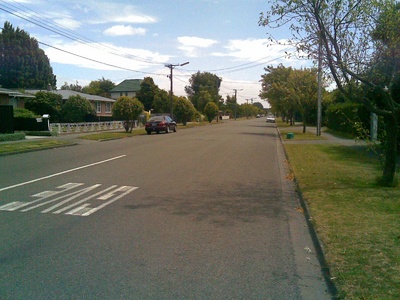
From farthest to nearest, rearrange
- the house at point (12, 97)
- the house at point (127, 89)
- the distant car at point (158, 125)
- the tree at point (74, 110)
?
1. the house at point (127, 89)
2. the tree at point (74, 110)
3. the distant car at point (158, 125)
4. the house at point (12, 97)

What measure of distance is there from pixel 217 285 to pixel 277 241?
2.02 meters

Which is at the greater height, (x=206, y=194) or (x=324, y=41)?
(x=324, y=41)

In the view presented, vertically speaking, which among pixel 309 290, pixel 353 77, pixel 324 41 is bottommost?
pixel 309 290

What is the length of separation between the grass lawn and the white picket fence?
24125mm

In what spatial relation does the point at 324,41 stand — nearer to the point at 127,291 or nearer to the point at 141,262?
the point at 141,262

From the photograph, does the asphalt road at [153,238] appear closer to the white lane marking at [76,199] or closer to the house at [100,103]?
the white lane marking at [76,199]

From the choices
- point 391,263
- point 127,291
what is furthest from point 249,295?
point 391,263

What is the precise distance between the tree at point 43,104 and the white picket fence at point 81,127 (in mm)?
4394

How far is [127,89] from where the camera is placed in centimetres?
8862

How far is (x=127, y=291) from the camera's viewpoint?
14.7 feet

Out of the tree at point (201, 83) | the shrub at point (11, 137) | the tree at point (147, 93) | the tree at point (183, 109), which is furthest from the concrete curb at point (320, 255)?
the tree at point (201, 83)

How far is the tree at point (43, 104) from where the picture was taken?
3891 cm

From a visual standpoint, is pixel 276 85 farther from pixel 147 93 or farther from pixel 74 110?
pixel 147 93

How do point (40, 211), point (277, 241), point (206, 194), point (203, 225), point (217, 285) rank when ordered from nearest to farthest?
1. point (217, 285)
2. point (277, 241)
3. point (203, 225)
4. point (40, 211)
5. point (206, 194)
